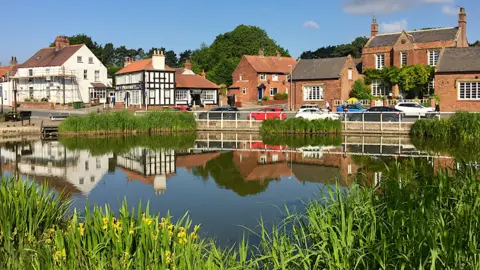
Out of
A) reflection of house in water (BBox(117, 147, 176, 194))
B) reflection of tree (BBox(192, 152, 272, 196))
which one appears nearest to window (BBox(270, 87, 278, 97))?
reflection of house in water (BBox(117, 147, 176, 194))

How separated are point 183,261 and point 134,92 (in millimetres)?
57505

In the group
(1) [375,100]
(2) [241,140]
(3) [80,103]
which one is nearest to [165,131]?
(2) [241,140]

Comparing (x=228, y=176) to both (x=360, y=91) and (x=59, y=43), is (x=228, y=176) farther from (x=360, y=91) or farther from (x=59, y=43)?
(x=59, y=43)

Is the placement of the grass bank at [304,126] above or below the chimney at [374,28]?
below

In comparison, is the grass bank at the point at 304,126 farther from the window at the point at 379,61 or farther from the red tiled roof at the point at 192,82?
the red tiled roof at the point at 192,82

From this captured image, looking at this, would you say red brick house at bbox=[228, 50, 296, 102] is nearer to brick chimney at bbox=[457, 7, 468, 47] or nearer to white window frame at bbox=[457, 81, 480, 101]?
brick chimney at bbox=[457, 7, 468, 47]

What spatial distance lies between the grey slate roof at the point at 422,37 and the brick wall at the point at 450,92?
936 centimetres

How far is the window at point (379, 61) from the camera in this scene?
2200 inches

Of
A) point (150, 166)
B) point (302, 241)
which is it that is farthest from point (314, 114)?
point (302, 241)

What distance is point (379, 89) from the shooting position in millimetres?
55375

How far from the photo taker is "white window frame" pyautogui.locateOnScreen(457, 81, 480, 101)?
42.8m

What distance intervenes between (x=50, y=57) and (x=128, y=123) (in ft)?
124

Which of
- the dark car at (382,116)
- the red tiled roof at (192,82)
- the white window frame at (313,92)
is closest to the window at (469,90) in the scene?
the dark car at (382,116)

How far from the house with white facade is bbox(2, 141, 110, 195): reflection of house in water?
120ft
